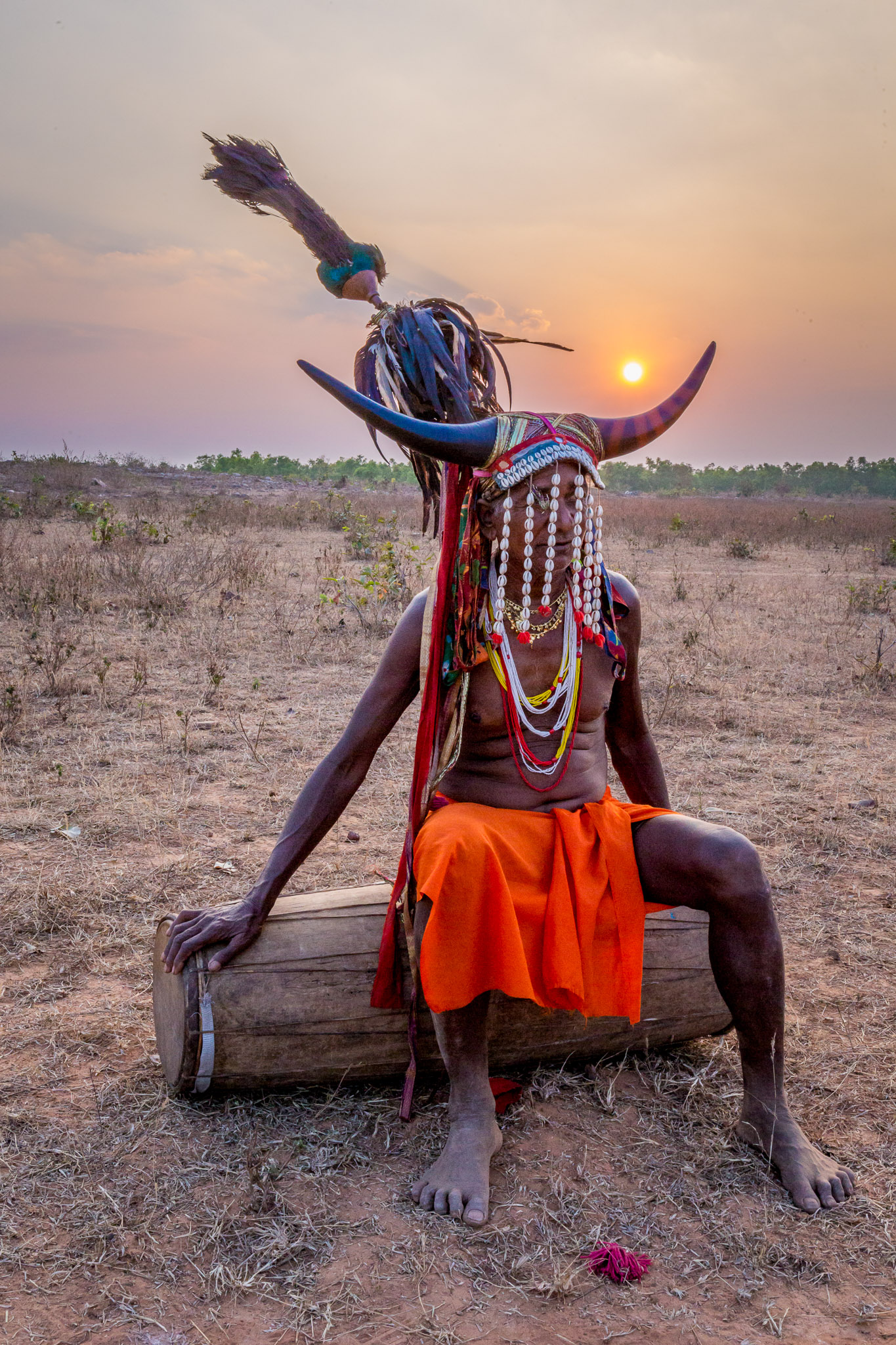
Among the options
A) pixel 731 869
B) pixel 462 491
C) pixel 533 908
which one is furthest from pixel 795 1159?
pixel 462 491

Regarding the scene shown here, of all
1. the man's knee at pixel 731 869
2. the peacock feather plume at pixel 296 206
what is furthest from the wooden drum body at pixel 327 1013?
the peacock feather plume at pixel 296 206

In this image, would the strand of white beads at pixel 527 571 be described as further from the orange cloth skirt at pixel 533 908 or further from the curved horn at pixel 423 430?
the orange cloth skirt at pixel 533 908

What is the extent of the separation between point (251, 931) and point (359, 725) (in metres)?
0.56

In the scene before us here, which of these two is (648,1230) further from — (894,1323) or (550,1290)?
(894,1323)

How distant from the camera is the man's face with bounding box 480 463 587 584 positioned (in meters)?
2.33

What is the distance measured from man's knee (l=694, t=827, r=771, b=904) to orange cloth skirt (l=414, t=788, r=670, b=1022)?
167 millimetres

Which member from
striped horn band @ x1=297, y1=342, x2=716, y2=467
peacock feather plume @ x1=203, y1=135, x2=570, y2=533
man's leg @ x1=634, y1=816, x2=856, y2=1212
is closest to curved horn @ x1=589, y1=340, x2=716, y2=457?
striped horn band @ x1=297, y1=342, x2=716, y2=467

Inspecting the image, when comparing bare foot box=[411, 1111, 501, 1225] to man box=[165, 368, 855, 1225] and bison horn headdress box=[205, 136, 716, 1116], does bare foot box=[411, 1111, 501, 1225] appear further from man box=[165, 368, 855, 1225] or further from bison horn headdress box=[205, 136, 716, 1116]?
bison horn headdress box=[205, 136, 716, 1116]

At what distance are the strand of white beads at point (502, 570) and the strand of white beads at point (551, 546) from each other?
0.30 feet

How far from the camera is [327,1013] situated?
2.42 metres

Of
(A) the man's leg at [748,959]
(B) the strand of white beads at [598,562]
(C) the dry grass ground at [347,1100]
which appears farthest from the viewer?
(B) the strand of white beads at [598,562]

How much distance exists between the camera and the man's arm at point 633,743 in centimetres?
266

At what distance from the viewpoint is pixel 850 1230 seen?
2.09 m

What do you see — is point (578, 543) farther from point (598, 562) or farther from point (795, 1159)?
point (795, 1159)
